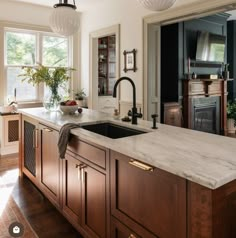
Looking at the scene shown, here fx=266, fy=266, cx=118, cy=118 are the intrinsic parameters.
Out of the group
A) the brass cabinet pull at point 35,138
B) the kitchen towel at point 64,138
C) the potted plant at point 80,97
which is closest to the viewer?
the kitchen towel at point 64,138

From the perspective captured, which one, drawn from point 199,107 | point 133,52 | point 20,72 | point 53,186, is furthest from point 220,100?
point 53,186

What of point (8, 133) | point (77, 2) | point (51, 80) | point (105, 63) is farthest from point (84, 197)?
point (105, 63)

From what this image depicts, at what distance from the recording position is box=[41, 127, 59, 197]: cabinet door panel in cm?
246

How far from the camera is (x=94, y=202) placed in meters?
1.88

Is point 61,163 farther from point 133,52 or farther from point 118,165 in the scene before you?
point 133,52

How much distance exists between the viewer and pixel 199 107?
18.4ft

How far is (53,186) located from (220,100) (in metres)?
4.89

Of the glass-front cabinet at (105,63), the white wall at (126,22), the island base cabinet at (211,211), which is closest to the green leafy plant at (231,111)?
the glass-front cabinet at (105,63)

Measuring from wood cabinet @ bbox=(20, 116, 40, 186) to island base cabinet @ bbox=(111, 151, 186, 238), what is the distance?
154 centimetres

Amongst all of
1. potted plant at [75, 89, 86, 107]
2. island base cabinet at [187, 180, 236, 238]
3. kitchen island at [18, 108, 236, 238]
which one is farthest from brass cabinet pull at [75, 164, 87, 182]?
potted plant at [75, 89, 86, 107]

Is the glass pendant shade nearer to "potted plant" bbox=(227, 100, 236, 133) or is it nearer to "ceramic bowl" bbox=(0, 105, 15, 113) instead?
"ceramic bowl" bbox=(0, 105, 15, 113)

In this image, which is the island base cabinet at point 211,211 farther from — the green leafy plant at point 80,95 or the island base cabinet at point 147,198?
the green leafy plant at point 80,95

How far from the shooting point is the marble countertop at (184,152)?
1.14 m

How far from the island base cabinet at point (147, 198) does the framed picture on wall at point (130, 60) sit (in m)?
3.01
